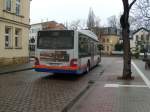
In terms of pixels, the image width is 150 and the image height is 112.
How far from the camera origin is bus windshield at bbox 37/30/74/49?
19.7 meters

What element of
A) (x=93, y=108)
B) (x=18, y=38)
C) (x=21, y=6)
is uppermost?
(x=21, y=6)

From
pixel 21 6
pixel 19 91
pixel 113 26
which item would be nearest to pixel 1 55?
pixel 21 6

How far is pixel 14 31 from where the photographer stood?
31.9 meters

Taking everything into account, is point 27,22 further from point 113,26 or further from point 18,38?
point 113,26

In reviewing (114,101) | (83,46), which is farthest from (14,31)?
(114,101)

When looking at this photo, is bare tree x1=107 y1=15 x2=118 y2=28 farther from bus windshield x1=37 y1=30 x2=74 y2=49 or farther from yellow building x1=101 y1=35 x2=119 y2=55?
bus windshield x1=37 y1=30 x2=74 y2=49

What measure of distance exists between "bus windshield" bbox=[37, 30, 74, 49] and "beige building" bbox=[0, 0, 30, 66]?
9533 millimetres

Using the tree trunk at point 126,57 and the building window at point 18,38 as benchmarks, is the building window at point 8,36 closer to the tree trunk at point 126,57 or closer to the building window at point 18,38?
the building window at point 18,38

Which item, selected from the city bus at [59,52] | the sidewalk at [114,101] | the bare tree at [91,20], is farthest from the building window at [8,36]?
the bare tree at [91,20]

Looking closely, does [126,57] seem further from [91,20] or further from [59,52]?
[91,20]

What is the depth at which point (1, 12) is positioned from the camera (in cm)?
2906

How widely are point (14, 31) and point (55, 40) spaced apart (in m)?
12.6

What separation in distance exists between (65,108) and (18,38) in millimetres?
24173

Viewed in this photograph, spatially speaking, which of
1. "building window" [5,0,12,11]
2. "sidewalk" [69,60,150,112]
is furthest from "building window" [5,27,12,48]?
"sidewalk" [69,60,150,112]
